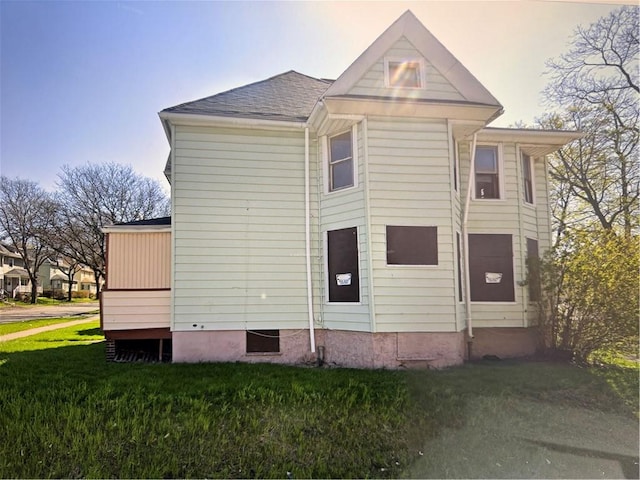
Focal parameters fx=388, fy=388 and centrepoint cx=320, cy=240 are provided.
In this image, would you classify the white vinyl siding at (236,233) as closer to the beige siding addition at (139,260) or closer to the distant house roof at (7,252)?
the beige siding addition at (139,260)

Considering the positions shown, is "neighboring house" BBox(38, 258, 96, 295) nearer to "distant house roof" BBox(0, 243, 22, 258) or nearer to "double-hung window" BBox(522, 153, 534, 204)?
"distant house roof" BBox(0, 243, 22, 258)

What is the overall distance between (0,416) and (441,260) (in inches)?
261

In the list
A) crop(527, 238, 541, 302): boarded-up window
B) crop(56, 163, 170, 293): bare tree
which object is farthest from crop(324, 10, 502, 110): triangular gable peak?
crop(56, 163, 170, 293): bare tree

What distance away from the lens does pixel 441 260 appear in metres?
7.06

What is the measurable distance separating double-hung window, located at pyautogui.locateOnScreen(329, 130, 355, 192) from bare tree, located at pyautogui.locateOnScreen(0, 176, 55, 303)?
2161 cm

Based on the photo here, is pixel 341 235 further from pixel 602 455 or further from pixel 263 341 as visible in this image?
pixel 602 455

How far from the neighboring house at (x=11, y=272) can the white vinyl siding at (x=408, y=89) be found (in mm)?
35653

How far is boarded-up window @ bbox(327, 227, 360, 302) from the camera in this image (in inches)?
282

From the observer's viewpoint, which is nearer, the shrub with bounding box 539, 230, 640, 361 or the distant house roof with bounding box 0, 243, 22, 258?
the shrub with bounding box 539, 230, 640, 361

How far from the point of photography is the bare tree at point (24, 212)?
2286 cm

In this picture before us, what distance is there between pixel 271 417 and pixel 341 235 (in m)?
3.77

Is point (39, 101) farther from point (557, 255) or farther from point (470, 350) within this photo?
point (557, 255)

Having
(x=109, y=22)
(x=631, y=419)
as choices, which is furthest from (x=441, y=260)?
(x=109, y=22)

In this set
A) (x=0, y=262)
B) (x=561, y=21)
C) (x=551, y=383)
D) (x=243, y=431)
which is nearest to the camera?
(x=243, y=431)
